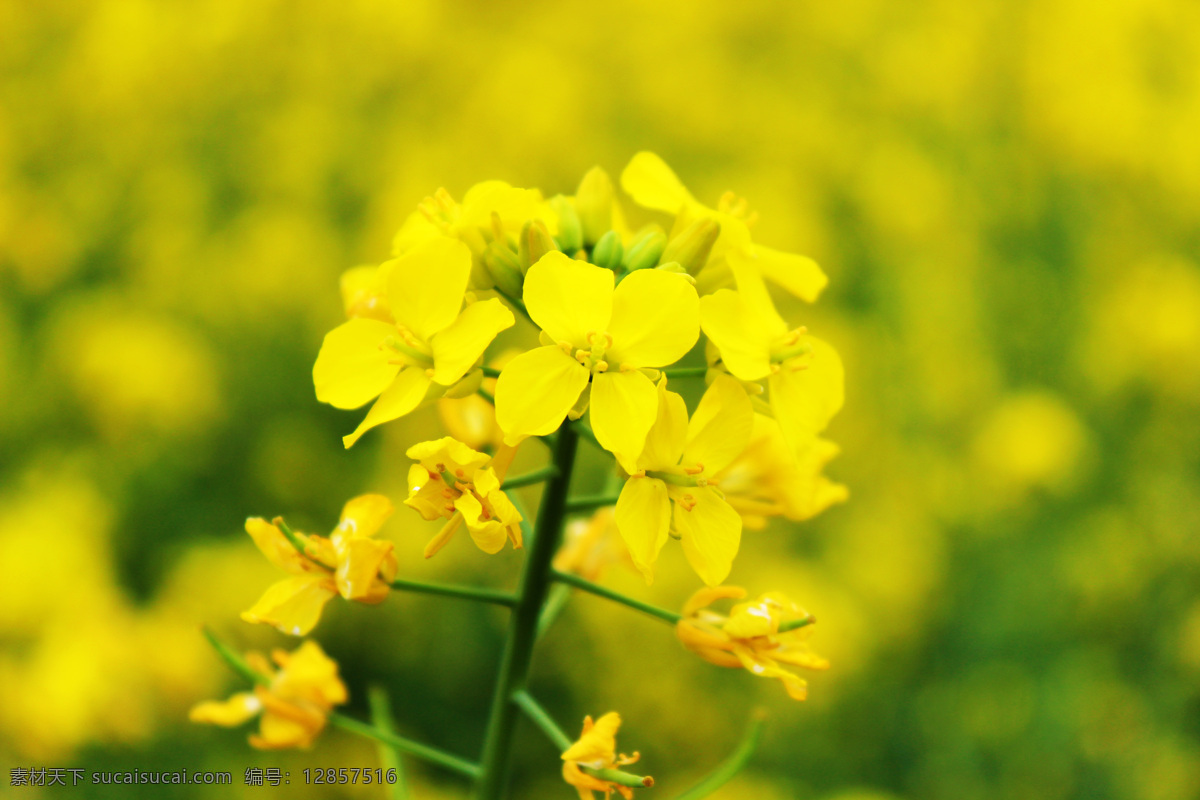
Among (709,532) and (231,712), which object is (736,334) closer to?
(709,532)

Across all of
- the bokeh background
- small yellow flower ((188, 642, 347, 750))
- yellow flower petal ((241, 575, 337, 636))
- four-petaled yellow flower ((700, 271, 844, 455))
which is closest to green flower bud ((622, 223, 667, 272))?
four-petaled yellow flower ((700, 271, 844, 455))

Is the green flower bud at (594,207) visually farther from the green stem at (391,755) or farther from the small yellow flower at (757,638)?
the green stem at (391,755)

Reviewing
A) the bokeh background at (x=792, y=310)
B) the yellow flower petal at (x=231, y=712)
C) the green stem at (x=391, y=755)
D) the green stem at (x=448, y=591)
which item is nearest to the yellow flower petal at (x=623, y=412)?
the green stem at (x=448, y=591)

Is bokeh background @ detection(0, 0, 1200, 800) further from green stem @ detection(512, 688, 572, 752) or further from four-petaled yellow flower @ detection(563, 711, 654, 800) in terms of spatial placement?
four-petaled yellow flower @ detection(563, 711, 654, 800)

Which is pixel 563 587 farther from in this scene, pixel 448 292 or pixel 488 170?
pixel 488 170

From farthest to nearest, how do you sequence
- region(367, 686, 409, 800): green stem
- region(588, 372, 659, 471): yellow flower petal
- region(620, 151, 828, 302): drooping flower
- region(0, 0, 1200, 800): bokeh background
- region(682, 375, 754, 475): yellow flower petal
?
region(0, 0, 1200, 800): bokeh background → region(367, 686, 409, 800): green stem → region(620, 151, 828, 302): drooping flower → region(682, 375, 754, 475): yellow flower petal → region(588, 372, 659, 471): yellow flower petal

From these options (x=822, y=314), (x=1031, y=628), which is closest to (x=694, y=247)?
(x=1031, y=628)

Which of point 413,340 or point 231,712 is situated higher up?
point 413,340

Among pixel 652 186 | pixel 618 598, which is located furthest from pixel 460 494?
pixel 652 186
